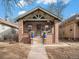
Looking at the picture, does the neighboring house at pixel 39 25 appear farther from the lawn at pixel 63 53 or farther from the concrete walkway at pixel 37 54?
the concrete walkway at pixel 37 54

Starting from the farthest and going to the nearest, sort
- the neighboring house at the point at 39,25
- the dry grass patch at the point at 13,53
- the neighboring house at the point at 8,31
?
the neighboring house at the point at 8,31 < the neighboring house at the point at 39,25 < the dry grass patch at the point at 13,53

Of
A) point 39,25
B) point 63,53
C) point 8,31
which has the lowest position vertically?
point 63,53

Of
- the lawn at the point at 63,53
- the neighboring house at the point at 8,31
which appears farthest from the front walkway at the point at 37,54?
the neighboring house at the point at 8,31

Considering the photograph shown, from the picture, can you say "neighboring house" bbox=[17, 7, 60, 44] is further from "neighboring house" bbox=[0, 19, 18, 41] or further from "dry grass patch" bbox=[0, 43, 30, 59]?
"dry grass patch" bbox=[0, 43, 30, 59]

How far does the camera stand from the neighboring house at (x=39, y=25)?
74.5ft

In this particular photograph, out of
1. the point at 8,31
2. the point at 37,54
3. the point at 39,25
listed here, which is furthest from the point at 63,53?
the point at 8,31

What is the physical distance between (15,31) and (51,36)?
34.1 ft

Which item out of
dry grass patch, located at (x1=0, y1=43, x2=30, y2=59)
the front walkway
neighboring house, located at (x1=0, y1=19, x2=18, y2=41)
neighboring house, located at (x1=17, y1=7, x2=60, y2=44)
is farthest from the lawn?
neighboring house, located at (x1=0, y1=19, x2=18, y2=41)

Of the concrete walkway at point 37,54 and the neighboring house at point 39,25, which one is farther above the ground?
the neighboring house at point 39,25

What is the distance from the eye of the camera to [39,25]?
78.0ft

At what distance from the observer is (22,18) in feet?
75.0

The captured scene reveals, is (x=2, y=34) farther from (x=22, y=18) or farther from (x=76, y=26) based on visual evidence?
(x=76, y=26)

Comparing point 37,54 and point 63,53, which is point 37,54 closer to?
point 37,54

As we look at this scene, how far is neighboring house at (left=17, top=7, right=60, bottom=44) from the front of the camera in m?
22.7
